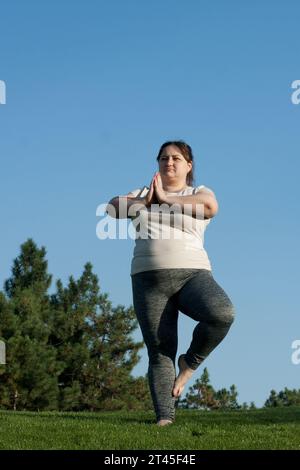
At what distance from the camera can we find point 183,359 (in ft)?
21.7

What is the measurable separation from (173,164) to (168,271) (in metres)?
0.95

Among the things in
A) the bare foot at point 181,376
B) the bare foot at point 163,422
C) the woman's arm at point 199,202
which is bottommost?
the bare foot at point 163,422

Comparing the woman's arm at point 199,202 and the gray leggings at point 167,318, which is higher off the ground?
the woman's arm at point 199,202

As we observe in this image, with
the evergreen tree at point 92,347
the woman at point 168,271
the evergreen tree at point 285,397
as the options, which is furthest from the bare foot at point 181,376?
the evergreen tree at point 285,397

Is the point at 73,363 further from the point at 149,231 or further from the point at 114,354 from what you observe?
the point at 149,231

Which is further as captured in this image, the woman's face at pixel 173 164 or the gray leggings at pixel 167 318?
the woman's face at pixel 173 164

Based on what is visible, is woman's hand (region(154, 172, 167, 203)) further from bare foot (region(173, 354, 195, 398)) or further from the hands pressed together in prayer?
bare foot (region(173, 354, 195, 398))

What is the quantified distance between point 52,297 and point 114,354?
4263mm

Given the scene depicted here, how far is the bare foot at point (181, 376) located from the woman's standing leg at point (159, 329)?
5 centimetres

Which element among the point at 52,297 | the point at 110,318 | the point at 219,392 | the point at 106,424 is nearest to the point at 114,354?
the point at 110,318

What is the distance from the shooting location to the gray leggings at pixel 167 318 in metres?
6.44

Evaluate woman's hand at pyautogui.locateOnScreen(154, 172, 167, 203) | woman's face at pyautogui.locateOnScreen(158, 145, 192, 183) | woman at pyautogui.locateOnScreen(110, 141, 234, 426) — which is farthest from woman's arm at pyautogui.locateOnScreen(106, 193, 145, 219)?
woman's face at pyautogui.locateOnScreen(158, 145, 192, 183)

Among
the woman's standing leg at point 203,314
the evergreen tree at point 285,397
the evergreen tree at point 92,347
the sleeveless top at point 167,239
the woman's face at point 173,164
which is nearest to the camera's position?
the woman's standing leg at point 203,314

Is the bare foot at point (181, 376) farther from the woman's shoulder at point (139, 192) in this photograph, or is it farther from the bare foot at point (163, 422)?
the woman's shoulder at point (139, 192)
